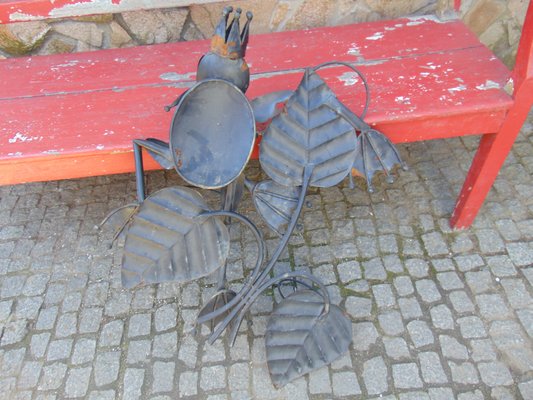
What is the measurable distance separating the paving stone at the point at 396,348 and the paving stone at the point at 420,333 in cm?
5

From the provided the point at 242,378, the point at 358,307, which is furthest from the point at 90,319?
the point at 358,307

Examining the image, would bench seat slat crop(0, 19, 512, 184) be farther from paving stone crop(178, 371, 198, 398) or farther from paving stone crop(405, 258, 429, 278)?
paving stone crop(178, 371, 198, 398)

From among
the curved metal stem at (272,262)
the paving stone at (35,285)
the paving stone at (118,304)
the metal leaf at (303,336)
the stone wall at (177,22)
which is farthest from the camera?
the stone wall at (177,22)

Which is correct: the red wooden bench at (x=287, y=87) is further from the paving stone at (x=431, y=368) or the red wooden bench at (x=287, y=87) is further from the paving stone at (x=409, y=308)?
the paving stone at (x=431, y=368)

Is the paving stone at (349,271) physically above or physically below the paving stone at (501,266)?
below

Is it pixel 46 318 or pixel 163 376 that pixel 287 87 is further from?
pixel 46 318

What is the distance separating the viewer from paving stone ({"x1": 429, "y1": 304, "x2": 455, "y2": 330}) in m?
2.20

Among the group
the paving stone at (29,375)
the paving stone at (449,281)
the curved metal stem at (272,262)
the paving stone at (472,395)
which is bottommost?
the paving stone at (29,375)

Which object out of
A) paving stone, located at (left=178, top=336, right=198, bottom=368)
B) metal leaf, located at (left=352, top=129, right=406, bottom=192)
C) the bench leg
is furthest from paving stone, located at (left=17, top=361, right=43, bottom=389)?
the bench leg

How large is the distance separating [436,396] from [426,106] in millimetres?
1253

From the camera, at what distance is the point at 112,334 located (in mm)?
2246

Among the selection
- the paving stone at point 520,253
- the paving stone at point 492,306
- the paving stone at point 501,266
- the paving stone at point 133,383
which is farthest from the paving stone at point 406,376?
the paving stone at point 133,383

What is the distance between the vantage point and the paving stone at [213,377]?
6.71ft

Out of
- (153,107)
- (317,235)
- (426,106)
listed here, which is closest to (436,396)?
(317,235)
